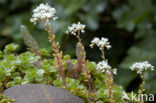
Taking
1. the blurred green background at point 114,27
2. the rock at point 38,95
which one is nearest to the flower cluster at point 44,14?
the rock at point 38,95

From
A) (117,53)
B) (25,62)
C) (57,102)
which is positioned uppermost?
(117,53)

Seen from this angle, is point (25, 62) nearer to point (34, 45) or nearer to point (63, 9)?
point (34, 45)

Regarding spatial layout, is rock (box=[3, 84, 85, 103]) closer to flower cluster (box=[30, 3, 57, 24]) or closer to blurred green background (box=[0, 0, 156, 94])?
flower cluster (box=[30, 3, 57, 24])

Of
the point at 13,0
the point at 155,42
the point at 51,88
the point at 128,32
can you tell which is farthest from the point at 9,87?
the point at 13,0

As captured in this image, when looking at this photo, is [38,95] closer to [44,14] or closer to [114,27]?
[44,14]

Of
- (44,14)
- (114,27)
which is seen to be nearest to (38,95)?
(44,14)

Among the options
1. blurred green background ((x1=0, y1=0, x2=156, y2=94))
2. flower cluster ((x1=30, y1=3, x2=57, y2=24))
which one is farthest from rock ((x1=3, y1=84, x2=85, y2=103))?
blurred green background ((x1=0, y1=0, x2=156, y2=94))

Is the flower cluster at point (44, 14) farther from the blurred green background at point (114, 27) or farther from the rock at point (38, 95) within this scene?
the blurred green background at point (114, 27)
